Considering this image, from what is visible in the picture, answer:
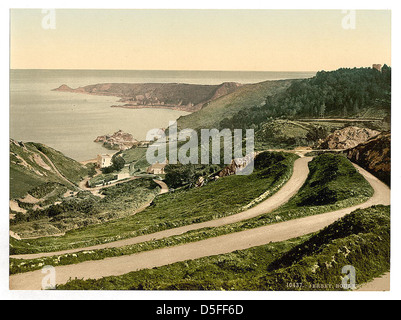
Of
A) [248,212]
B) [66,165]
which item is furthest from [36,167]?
[248,212]

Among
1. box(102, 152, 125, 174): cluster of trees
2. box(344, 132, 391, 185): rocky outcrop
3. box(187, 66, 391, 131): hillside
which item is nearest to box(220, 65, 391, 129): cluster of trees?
box(187, 66, 391, 131): hillside

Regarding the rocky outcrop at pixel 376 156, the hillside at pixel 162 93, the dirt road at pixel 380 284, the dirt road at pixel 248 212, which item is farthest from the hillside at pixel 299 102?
the dirt road at pixel 380 284

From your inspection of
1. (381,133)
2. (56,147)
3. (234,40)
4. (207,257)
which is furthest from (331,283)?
(56,147)

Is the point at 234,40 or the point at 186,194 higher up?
the point at 234,40

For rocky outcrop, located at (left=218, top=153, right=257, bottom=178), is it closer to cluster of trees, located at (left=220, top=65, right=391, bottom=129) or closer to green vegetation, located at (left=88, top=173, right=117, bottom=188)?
→ cluster of trees, located at (left=220, top=65, right=391, bottom=129)

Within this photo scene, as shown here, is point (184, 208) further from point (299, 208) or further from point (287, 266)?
point (287, 266)

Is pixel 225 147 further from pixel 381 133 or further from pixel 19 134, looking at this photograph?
pixel 19 134
